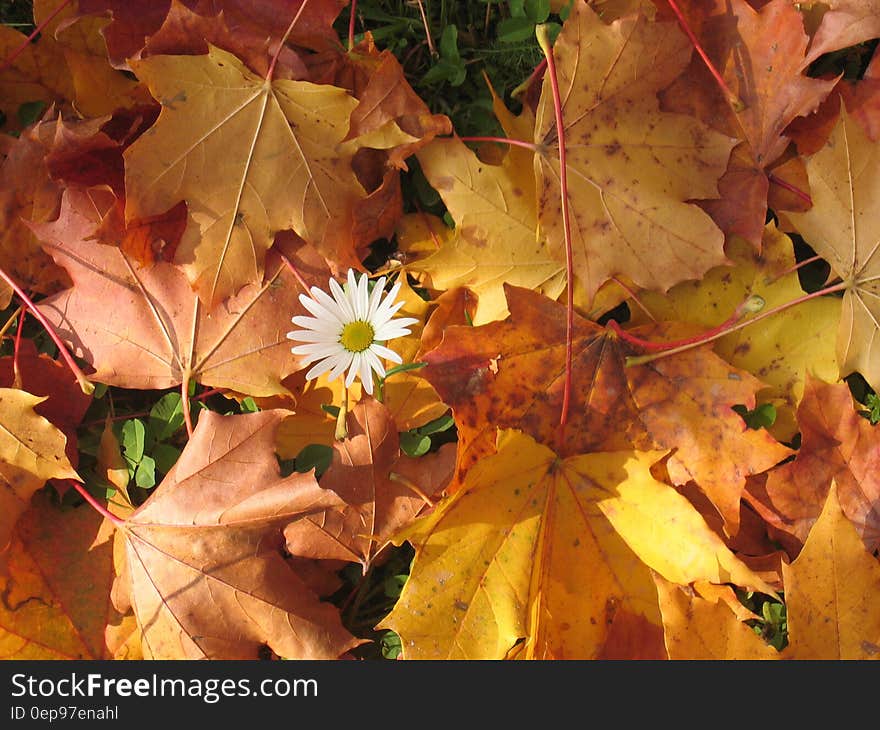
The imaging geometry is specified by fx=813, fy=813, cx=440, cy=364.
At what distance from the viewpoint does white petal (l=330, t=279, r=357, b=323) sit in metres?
1.33

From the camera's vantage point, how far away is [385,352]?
131 cm

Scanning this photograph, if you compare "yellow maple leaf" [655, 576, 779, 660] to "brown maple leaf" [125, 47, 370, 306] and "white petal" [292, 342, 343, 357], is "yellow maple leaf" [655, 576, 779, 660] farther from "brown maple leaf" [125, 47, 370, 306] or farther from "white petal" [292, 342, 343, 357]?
"brown maple leaf" [125, 47, 370, 306]

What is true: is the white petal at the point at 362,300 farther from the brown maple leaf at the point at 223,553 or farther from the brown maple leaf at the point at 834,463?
the brown maple leaf at the point at 834,463

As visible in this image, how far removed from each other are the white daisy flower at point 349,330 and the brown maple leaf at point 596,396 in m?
0.10

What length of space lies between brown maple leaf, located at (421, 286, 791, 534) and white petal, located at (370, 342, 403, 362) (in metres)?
0.05

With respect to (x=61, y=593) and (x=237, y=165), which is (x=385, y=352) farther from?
(x=61, y=593)

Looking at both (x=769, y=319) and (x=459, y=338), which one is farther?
(x=769, y=319)

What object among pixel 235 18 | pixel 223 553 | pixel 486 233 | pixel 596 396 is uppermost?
pixel 235 18

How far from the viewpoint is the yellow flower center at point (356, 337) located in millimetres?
1332

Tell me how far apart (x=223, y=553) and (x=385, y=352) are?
0.40 metres

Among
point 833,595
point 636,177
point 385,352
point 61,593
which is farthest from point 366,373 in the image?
point 833,595

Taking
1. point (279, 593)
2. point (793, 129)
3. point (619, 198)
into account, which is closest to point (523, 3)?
point (619, 198)

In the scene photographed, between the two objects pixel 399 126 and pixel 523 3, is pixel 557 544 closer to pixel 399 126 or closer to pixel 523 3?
pixel 399 126

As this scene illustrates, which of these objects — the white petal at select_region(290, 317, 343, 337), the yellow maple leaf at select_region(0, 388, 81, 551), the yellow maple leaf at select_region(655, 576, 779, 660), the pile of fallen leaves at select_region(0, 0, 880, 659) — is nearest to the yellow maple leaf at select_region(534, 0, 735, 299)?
the pile of fallen leaves at select_region(0, 0, 880, 659)
